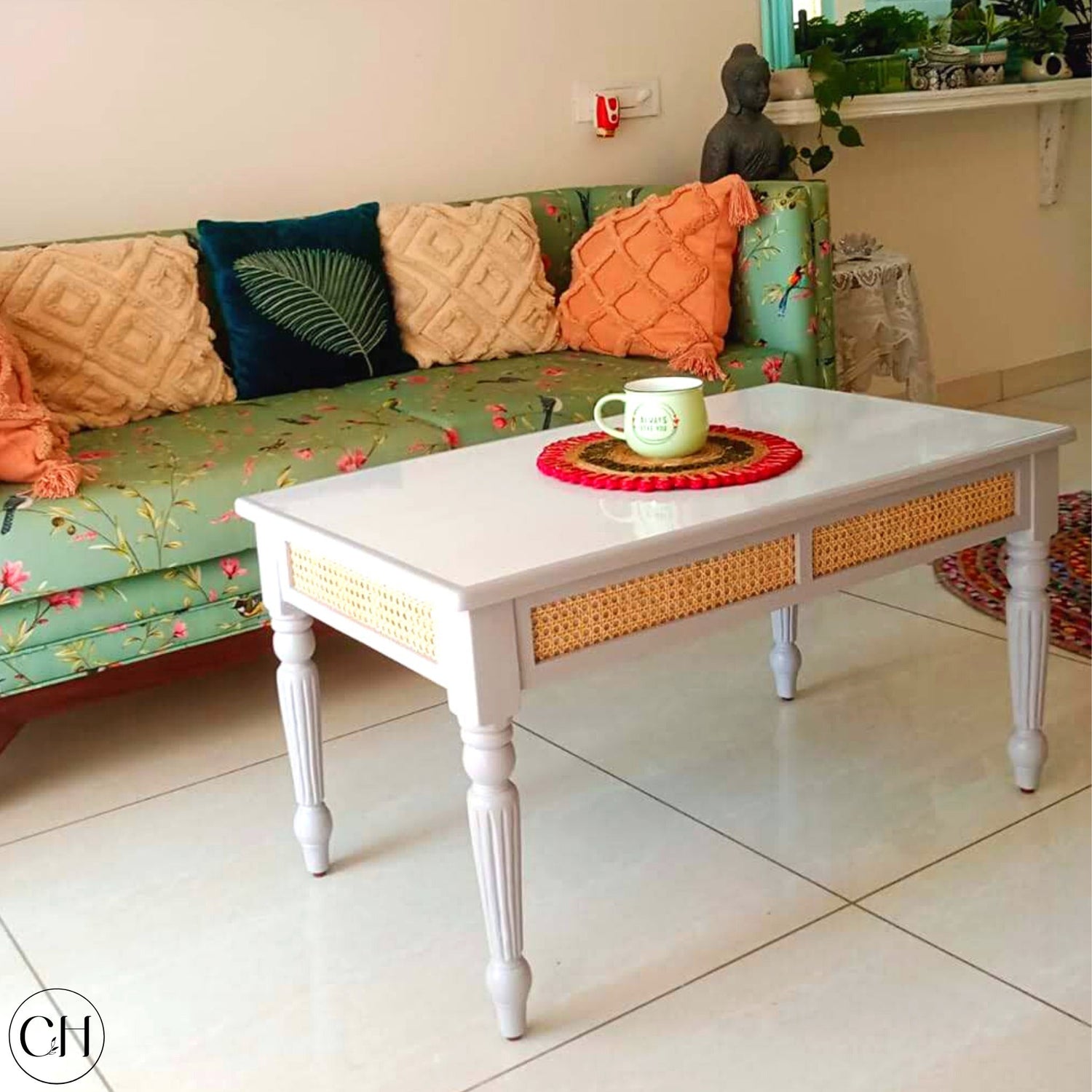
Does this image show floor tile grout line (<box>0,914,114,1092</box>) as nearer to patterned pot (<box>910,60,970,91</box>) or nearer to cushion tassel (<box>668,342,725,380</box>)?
cushion tassel (<box>668,342,725,380</box>)


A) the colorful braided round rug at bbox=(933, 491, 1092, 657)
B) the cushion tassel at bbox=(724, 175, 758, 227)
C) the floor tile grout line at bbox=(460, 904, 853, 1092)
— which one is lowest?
the floor tile grout line at bbox=(460, 904, 853, 1092)

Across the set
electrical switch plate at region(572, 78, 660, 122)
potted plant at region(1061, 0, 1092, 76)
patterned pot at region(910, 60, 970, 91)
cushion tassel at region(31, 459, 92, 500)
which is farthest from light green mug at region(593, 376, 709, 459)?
potted plant at region(1061, 0, 1092, 76)

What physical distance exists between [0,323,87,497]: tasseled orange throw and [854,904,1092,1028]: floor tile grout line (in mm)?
1284

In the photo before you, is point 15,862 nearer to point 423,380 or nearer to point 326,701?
point 326,701

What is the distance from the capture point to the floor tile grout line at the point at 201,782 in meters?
2.05

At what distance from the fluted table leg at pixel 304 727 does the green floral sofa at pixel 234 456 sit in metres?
0.43

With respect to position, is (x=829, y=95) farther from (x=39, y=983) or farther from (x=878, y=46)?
(x=39, y=983)

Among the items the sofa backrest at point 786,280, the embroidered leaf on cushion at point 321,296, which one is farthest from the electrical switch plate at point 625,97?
the embroidered leaf on cushion at point 321,296

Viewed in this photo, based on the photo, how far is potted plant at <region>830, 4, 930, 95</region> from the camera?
146 inches

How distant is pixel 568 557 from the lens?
4.58 feet

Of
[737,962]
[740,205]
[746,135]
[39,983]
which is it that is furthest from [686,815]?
[746,135]

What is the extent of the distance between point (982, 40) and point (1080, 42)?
36 centimetres

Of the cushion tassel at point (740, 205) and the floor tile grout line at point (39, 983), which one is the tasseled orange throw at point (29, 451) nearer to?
the floor tile grout line at point (39, 983)

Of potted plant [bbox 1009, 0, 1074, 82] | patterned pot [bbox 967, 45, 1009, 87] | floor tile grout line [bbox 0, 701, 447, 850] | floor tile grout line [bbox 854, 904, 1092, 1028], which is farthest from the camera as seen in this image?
potted plant [bbox 1009, 0, 1074, 82]
